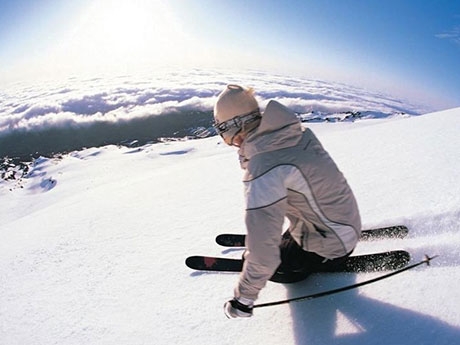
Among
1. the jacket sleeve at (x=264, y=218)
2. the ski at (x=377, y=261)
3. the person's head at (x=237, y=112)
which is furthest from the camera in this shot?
the ski at (x=377, y=261)

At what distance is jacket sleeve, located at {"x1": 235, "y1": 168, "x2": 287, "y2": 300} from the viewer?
1.50 meters

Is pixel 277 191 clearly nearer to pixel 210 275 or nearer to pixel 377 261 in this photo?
pixel 377 261

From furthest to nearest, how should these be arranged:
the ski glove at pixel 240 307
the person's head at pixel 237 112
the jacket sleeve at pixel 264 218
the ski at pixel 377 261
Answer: the ski at pixel 377 261 < the person's head at pixel 237 112 < the ski glove at pixel 240 307 < the jacket sleeve at pixel 264 218

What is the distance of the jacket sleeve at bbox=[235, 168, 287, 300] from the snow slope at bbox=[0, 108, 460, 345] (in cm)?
55

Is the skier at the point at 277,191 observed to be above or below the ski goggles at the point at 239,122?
below

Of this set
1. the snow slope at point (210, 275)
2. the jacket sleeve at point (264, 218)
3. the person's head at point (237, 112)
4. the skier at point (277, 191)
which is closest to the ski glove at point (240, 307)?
the skier at point (277, 191)

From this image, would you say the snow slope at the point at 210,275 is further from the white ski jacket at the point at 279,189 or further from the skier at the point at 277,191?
the white ski jacket at the point at 279,189

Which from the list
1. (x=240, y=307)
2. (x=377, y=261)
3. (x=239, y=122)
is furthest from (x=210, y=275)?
(x=239, y=122)

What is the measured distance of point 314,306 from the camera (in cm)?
191

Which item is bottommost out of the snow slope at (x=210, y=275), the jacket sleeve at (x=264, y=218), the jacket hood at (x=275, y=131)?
the snow slope at (x=210, y=275)

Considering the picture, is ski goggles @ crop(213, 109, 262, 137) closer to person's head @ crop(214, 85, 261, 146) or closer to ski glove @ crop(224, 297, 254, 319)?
person's head @ crop(214, 85, 261, 146)

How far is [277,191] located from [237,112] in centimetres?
51

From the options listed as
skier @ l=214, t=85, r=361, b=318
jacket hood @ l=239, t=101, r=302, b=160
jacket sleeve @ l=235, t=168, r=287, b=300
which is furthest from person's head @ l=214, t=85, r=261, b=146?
jacket sleeve @ l=235, t=168, r=287, b=300

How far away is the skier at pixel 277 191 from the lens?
1513 millimetres
